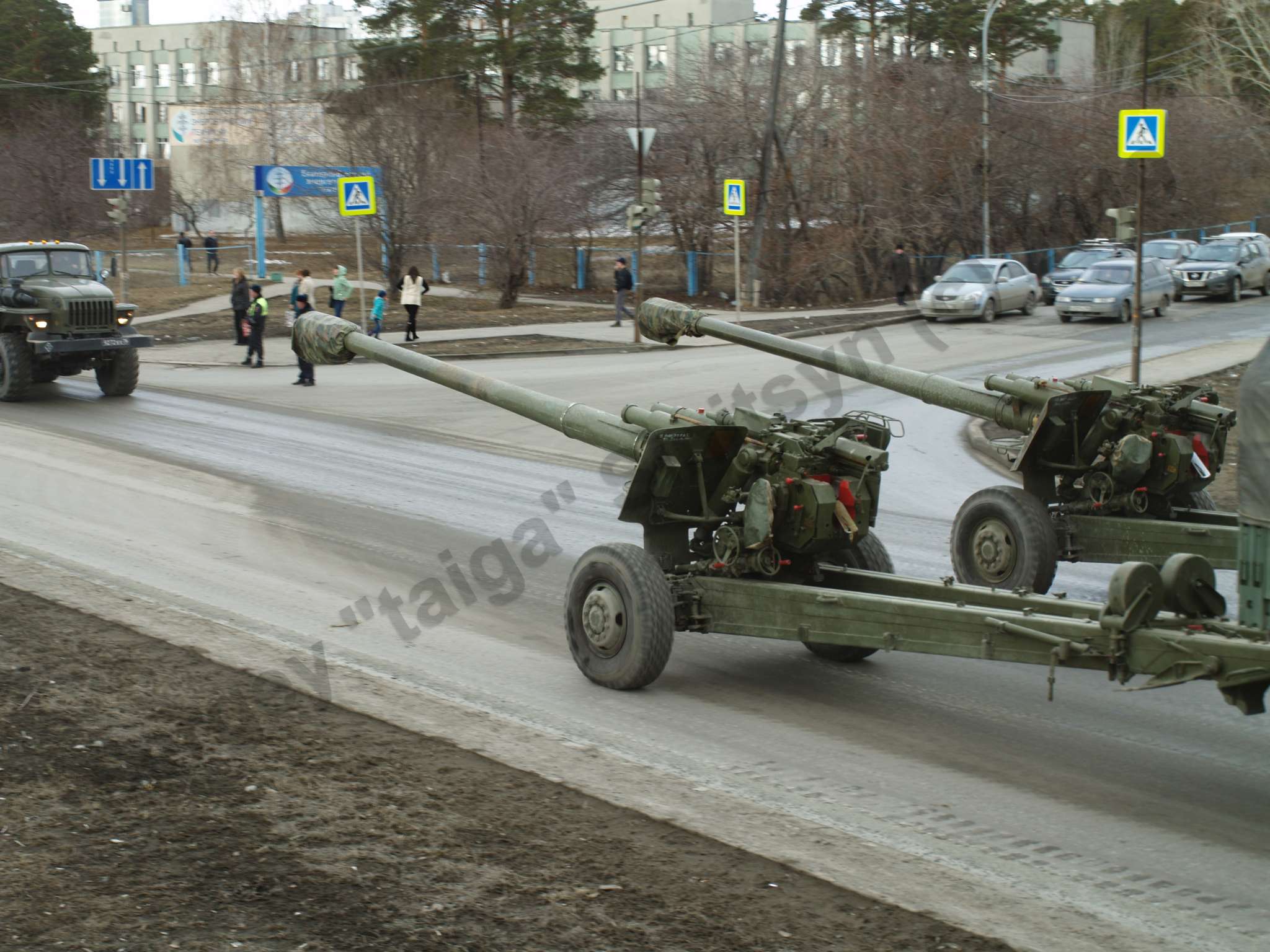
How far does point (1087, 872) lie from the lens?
17.7 ft

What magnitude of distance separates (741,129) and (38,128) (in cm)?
2943

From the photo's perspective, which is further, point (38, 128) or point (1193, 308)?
point (38, 128)

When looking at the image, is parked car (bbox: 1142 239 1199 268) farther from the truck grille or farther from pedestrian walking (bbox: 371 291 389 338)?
the truck grille

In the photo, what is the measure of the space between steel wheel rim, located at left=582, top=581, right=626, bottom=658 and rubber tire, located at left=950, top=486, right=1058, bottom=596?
102 inches

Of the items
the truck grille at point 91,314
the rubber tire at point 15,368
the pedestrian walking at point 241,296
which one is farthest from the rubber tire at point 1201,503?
the pedestrian walking at point 241,296

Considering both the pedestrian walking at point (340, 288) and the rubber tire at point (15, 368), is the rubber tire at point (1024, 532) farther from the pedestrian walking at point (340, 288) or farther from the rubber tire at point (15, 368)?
the pedestrian walking at point (340, 288)

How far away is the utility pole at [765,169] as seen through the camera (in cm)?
3691

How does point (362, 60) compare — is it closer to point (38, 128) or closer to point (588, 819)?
point (38, 128)

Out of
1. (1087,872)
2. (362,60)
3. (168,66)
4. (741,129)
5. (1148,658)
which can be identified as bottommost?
(1087,872)

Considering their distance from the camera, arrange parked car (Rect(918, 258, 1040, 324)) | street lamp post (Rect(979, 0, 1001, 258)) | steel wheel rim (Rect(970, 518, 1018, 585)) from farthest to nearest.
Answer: street lamp post (Rect(979, 0, 1001, 258)), parked car (Rect(918, 258, 1040, 324)), steel wheel rim (Rect(970, 518, 1018, 585))

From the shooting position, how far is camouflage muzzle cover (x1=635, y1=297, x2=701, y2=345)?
31.7ft

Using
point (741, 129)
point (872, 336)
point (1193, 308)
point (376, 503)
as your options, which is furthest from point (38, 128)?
point (376, 503)

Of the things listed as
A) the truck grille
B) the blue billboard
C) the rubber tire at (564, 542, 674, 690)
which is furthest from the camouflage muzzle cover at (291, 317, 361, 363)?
the blue billboard

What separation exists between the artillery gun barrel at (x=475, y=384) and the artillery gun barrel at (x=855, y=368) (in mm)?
1294
